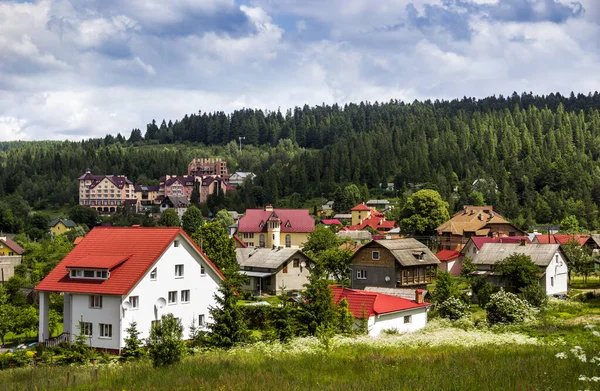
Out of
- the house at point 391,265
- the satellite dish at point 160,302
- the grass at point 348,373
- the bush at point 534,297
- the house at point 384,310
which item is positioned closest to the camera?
the grass at point 348,373

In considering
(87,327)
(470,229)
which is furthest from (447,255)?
(87,327)

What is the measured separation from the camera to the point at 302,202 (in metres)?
145

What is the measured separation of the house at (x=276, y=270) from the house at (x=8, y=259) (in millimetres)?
21632

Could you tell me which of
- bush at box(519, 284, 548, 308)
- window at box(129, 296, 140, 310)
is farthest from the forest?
window at box(129, 296, 140, 310)

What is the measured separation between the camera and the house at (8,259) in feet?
227

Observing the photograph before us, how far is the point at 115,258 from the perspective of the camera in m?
35.1

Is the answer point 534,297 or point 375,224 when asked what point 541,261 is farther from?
point 375,224

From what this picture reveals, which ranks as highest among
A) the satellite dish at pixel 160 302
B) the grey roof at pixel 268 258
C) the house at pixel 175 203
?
the house at pixel 175 203

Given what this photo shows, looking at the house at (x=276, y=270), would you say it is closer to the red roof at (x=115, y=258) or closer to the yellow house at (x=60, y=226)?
the red roof at (x=115, y=258)

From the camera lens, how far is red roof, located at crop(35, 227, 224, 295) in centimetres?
3372

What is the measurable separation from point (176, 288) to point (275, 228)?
58643 millimetres

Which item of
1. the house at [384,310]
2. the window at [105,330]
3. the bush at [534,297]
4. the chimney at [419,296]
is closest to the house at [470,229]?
the bush at [534,297]

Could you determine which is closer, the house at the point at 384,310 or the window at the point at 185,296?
the house at the point at 384,310

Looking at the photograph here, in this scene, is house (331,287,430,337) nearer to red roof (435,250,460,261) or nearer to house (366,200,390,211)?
red roof (435,250,460,261)
